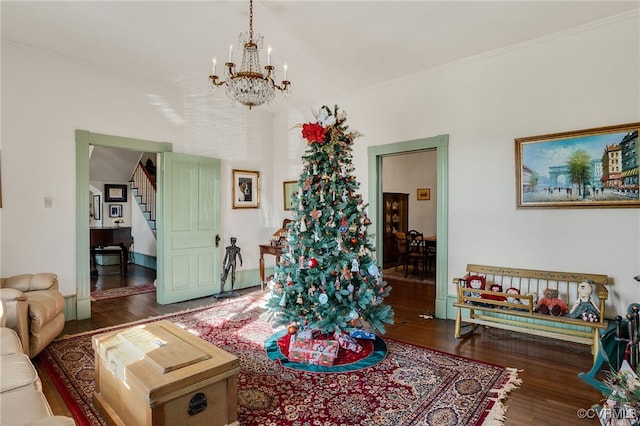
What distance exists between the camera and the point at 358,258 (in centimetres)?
331

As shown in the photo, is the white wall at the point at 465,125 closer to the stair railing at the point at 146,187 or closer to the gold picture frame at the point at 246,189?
the gold picture frame at the point at 246,189

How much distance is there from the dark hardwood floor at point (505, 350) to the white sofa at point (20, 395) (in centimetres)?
56

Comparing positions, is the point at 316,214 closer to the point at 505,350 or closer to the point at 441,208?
the point at 441,208

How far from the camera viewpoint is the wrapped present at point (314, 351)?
3.09 m

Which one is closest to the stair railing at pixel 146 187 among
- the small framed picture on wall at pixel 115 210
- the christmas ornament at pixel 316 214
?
the small framed picture on wall at pixel 115 210

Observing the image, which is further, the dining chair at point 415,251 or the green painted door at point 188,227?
the dining chair at point 415,251

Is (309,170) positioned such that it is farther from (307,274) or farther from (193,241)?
(193,241)

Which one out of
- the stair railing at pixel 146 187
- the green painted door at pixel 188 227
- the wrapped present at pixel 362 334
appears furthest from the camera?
the stair railing at pixel 146 187

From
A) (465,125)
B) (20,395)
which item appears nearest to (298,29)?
(465,125)

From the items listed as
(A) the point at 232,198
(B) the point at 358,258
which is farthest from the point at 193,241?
(B) the point at 358,258

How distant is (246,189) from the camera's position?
20.2ft

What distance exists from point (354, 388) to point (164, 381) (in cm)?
144

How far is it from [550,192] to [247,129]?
454 cm

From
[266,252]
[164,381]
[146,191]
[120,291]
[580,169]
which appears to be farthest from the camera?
[146,191]
